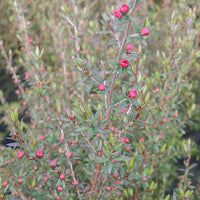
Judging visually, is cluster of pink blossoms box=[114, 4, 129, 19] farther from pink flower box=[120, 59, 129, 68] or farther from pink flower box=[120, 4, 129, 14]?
pink flower box=[120, 59, 129, 68]

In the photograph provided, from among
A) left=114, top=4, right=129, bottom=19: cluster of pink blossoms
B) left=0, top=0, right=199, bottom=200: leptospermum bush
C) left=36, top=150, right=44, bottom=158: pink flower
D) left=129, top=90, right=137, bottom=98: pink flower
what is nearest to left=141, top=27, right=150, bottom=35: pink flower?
left=0, top=0, right=199, bottom=200: leptospermum bush

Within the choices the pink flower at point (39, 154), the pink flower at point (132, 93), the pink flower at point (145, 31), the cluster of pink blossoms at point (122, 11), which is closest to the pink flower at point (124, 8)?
the cluster of pink blossoms at point (122, 11)

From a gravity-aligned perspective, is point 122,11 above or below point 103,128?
above

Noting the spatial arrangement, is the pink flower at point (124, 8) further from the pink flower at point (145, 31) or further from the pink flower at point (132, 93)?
the pink flower at point (132, 93)

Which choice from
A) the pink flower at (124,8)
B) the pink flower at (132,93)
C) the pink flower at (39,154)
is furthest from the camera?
the pink flower at (39,154)

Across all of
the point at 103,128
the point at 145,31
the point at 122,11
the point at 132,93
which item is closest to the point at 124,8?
the point at 122,11

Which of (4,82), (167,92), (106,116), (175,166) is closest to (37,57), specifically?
(106,116)

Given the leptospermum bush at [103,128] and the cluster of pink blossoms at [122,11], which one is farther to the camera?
the leptospermum bush at [103,128]

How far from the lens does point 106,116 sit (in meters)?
1.31

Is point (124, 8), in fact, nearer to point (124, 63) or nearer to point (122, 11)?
point (122, 11)

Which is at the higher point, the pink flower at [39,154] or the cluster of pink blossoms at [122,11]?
the cluster of pink blossoms at [122,11]

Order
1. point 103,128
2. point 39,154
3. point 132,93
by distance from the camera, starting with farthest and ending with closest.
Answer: point 103,128
point 39,154
point 132,93

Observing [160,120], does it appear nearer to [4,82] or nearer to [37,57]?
[37,57]

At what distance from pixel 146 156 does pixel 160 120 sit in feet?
1.23
